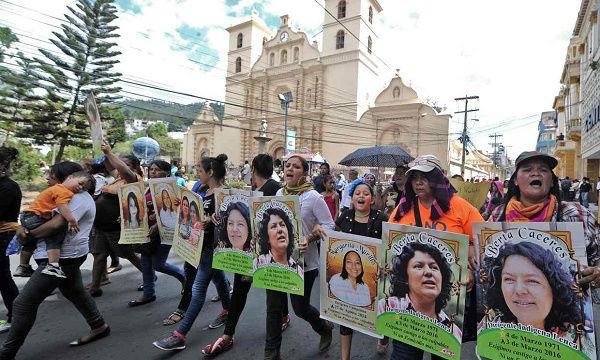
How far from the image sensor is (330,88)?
37.4 m

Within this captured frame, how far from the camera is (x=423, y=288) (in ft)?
6.80

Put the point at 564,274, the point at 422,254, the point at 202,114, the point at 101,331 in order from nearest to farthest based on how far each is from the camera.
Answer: the point at 564,274
the point at 422,254
the point at 101,331
the point at 202,114

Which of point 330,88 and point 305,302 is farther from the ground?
point 330,88

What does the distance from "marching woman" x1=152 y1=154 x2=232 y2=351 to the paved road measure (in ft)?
0.43

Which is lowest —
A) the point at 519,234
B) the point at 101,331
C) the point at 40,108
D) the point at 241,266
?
the point at 101,331

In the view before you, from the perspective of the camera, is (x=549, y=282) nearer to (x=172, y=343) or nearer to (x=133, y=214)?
(x=172, y=343)

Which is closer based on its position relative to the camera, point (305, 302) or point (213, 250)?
point (305, 302)

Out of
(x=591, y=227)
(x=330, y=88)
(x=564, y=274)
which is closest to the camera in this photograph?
(x=564, y=274)

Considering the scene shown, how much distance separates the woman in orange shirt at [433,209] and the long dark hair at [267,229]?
808 mm

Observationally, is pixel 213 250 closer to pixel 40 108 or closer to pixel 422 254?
pixel 422 254

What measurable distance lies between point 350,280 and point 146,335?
2.30m

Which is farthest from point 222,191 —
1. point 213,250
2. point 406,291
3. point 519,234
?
point 519,234

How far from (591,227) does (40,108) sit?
98.2ft

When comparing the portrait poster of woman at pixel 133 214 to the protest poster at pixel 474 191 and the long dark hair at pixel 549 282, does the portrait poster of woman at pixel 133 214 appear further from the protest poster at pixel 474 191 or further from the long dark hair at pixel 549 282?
the protest poster at pixel 474 191
